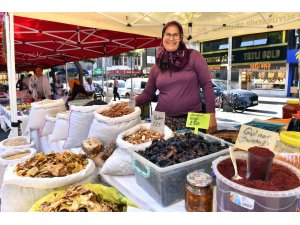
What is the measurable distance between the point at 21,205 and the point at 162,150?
776 millimetres

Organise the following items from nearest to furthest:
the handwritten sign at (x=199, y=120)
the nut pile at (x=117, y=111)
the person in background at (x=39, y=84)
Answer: the handwritten sign at (x=199, y=120)
the nut pile at (x=117, y=111)
the person in background at (x=39, y=84)

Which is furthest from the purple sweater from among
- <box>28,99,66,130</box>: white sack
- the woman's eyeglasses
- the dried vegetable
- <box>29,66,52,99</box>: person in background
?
<box>29,66,52,99</box>: person in background

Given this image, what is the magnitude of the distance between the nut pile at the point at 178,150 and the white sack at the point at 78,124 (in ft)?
2.83

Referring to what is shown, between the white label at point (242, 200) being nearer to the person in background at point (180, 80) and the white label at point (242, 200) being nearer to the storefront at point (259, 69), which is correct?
the person in background at point (180, 80)

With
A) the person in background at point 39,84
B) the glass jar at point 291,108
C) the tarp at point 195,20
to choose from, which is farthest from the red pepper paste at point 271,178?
the person in background at point 39,84

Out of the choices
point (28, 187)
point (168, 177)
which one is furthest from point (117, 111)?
point (168, 177)

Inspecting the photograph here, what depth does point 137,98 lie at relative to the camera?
7.18 feet

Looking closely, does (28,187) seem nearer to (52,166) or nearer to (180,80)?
(52,166)

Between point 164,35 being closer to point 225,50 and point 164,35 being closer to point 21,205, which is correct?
point 21,205

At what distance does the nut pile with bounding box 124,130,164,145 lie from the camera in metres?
1.36

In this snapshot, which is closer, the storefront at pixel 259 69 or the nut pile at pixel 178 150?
the nut pile at pixel 178 150

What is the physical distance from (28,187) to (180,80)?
123cm

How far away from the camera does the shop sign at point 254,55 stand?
14953 millimetres
